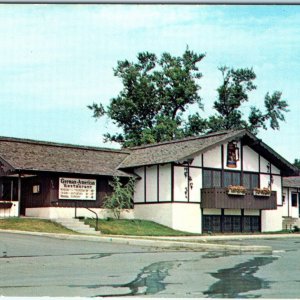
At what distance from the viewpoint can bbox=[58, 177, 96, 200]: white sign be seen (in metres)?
30.3

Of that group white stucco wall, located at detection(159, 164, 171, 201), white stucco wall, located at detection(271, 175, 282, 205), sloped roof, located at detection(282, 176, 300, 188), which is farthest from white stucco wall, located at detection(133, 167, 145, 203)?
sloped roof, located at detection(282, 176, 300, 188)

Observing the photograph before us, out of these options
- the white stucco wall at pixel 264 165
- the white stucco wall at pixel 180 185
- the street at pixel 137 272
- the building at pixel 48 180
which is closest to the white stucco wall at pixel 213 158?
the white stucco wall at pixel 180 185

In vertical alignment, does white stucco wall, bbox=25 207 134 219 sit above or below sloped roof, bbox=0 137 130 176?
below

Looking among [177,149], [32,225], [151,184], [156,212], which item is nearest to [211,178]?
[177,149]

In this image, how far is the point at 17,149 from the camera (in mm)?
30062

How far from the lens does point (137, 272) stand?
13312mm

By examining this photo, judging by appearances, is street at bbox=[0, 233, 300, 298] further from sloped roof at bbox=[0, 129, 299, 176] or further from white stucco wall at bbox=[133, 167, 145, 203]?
white stucco wall at bbox=[133, 167, 145, 203]

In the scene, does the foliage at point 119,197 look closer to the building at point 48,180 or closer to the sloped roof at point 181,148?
the building at point 48,180

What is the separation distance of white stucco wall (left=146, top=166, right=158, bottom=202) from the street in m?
12.9

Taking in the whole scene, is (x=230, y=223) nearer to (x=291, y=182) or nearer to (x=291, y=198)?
(x=291, y=198)

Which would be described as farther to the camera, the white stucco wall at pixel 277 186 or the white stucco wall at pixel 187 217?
the white stucco wall at pixel 277 186

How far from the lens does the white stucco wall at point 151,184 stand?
3262cm

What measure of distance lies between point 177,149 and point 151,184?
2.20 meters

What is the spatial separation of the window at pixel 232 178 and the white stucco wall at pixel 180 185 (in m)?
2.62
